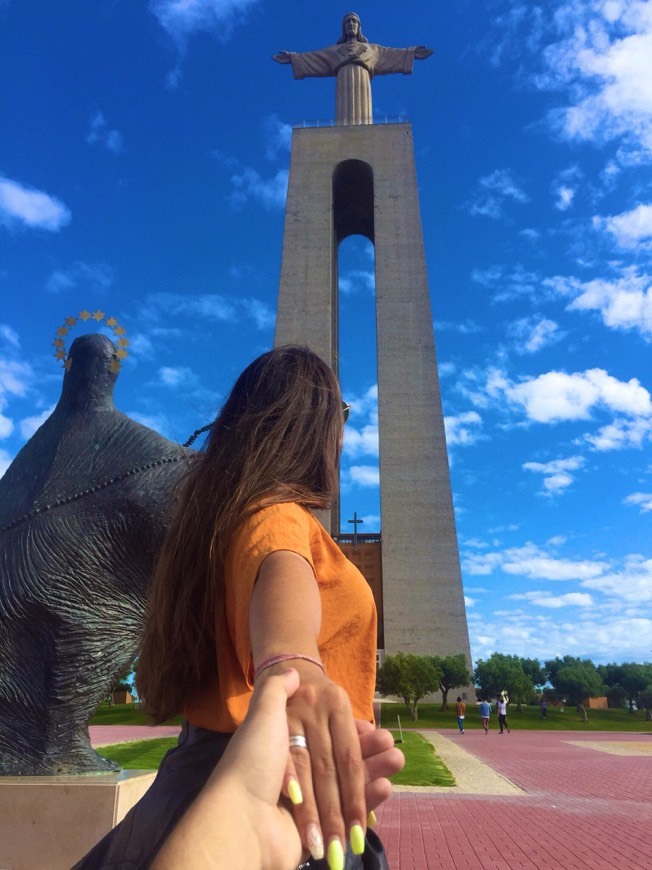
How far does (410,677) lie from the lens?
22891mm

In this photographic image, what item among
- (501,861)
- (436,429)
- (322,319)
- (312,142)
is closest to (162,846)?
(501,861)

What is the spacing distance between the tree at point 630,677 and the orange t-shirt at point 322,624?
A: 37.1 m

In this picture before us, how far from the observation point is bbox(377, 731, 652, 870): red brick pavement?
5.65m

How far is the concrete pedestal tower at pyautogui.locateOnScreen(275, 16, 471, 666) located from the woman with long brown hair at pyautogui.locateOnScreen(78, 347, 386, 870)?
24.9m

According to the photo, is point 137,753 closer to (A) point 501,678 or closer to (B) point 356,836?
(B) point 356,836

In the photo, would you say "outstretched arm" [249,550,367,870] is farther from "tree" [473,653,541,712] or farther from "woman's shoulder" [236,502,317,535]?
"tree" [473,653,541,712]

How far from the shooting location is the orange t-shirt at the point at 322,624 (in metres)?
0.97

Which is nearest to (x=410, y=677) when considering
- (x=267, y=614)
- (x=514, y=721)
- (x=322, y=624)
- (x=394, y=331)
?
(x=514, y=721)

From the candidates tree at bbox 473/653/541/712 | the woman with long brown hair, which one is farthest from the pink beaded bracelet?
tree at bbox 473/653/541/712

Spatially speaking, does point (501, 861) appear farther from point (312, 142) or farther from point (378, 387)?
point (312, 142)

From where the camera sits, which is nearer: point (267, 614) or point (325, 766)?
point (325, 766)

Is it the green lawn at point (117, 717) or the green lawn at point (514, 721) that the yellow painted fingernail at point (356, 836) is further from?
the green lawn at point (117, 717)

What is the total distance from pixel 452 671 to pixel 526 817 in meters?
18.2

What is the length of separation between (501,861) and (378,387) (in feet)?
87.1
